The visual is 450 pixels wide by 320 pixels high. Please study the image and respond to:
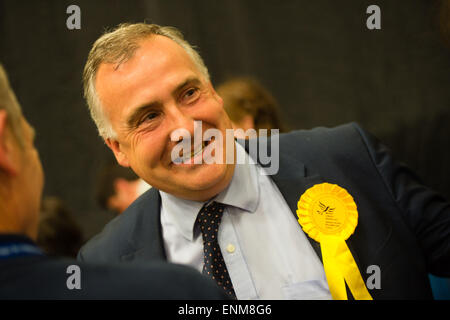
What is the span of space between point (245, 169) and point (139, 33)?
486 mm

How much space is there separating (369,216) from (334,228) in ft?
0.42

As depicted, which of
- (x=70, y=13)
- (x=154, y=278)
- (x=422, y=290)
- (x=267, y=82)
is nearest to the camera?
(x=154, y=278)

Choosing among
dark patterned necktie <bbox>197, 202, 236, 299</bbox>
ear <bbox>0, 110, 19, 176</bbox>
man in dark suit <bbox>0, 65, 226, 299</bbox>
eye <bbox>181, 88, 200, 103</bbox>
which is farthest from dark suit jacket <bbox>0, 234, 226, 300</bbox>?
eye <bbox>181, 88, 200, 103</bbox>

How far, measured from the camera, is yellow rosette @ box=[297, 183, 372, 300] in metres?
1.08

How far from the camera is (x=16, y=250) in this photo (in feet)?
2.34

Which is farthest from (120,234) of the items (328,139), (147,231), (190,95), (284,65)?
(284,65)

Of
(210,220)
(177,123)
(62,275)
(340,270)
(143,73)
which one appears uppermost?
(143,73)

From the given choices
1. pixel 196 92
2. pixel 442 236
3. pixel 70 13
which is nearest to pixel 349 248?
pixel 442 236

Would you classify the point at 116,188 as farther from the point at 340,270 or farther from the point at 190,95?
the point at 340,270

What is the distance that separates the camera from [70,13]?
4.59 ft

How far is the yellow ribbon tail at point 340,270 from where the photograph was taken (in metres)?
1.07

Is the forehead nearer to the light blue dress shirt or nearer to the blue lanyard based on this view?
the light blue dress shirt

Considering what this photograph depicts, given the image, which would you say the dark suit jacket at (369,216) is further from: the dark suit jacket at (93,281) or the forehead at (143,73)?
the dark suit jacket at (93,281)
